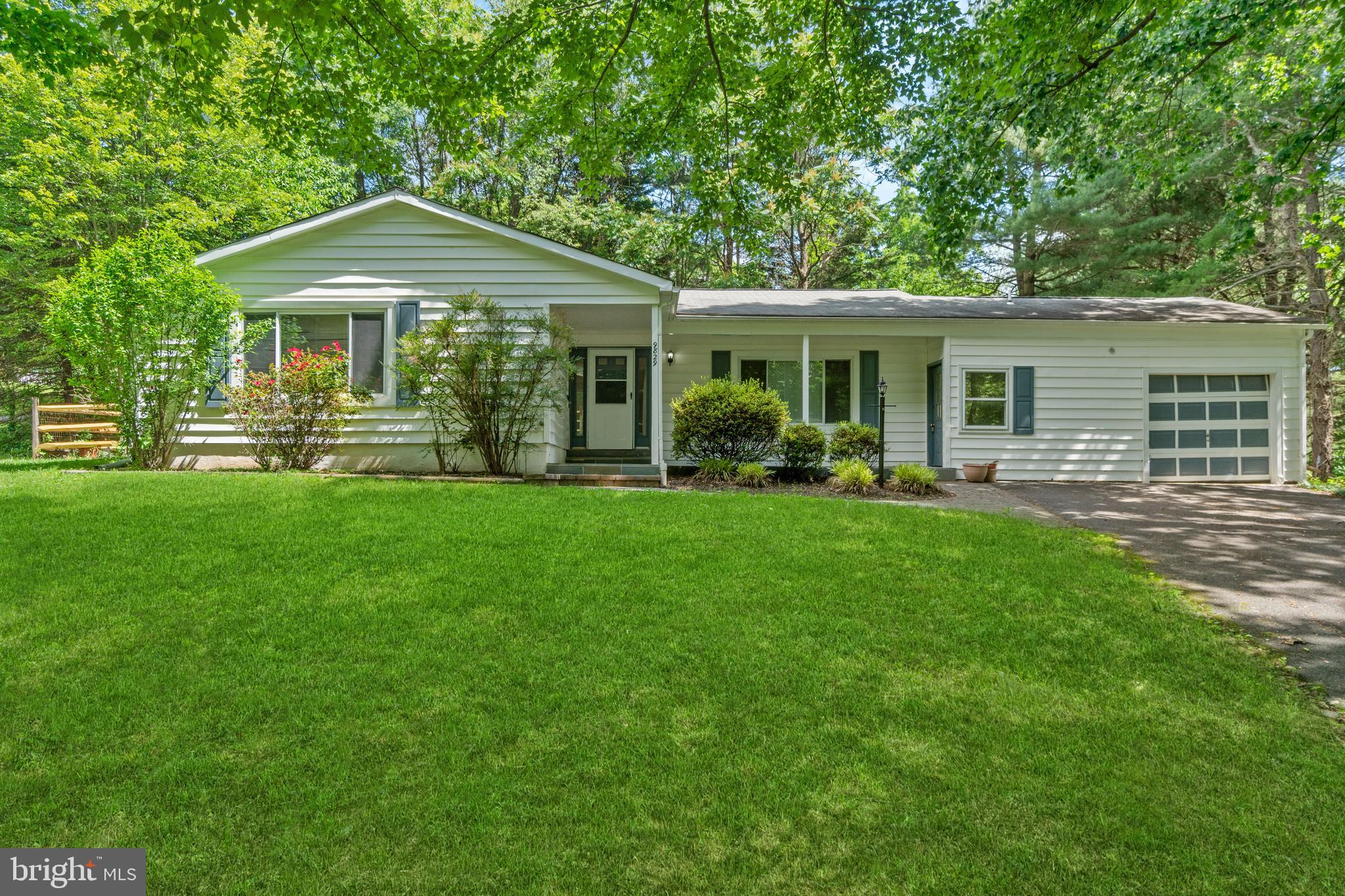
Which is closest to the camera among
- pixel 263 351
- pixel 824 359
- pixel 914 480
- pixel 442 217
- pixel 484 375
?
pixel 914 480

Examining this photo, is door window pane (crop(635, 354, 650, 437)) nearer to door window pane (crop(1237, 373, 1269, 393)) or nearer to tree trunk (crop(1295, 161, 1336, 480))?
door window pane (crop(1237, 373, 1269, 393))

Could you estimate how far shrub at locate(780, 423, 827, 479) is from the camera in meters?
9.51

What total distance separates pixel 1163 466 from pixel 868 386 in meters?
5.26

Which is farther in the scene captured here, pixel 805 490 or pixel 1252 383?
pixel 1252 383

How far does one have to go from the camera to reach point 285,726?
2568 millimetres

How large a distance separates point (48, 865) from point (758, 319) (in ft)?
33.4

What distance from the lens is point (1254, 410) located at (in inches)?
Answer: 433

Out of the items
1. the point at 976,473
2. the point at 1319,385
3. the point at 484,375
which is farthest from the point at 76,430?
the point at 1319,385

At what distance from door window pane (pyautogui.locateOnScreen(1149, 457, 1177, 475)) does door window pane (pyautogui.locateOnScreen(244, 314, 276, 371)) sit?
14.5 metres

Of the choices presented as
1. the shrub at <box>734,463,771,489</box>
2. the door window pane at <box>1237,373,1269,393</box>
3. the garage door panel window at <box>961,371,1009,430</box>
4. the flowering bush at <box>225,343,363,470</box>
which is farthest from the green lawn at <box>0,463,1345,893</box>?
the door window pane at <box>1237,373,1269,393</box>

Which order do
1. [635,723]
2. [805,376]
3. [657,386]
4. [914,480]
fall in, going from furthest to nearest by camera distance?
1. [805,376]
2. [657,386]
3. [914,480]
4. [635,723]

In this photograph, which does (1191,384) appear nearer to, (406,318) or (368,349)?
(406,318)

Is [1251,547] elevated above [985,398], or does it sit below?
below

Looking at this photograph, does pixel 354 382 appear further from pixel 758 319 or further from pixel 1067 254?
pixel 1067 254
